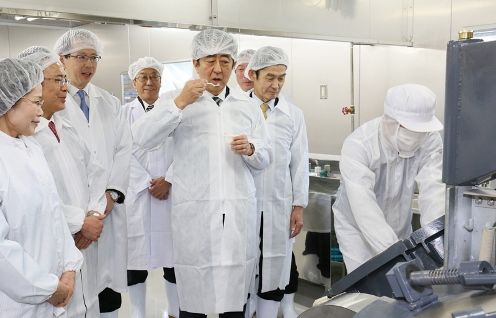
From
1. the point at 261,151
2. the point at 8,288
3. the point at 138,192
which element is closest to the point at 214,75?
the point at 261,151

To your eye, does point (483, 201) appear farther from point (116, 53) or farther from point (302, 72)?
point (302, 72)

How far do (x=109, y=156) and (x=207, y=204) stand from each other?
497 millimetres

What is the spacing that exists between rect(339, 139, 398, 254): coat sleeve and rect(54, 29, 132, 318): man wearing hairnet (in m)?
0.98

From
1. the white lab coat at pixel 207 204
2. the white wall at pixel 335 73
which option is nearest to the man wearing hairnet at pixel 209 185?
the white lab coat at pixel 207 204

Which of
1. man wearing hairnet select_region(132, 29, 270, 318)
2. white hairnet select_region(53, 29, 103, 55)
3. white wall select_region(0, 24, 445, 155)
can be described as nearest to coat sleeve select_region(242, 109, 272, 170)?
man wearing hairnet select_region(132, 29, 270, 318)

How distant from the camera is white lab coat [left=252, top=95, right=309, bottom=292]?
2.55 m

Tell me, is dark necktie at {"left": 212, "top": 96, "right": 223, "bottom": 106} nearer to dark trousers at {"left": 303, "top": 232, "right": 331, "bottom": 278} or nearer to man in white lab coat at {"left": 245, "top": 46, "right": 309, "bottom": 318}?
man in white lab coat at {"left": 245, "top": 46, "right": 309, "bottom": 318}

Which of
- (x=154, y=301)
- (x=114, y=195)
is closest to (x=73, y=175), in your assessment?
(x=114, y=195)

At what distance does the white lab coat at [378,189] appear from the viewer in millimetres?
1745

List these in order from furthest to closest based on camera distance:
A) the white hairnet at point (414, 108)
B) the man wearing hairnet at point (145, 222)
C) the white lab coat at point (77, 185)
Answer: the man wearing hairnet at point (145, 222) < the white lab coat at point (77, 185) < the white hairnet at point (414, 108)

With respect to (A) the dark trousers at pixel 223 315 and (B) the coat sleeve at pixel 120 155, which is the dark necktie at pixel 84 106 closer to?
(B) the coat sleeve at pixel 120 155

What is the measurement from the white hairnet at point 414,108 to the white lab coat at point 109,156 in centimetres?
119

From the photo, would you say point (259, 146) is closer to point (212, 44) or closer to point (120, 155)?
point (212, 44)

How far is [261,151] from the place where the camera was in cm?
216
